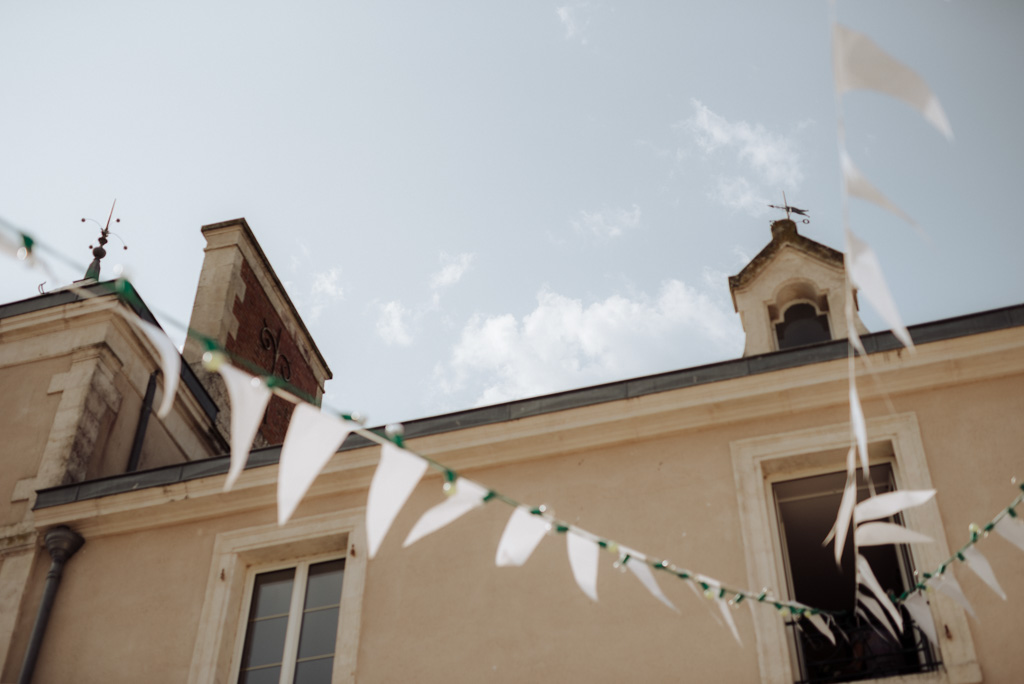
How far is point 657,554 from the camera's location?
568cm

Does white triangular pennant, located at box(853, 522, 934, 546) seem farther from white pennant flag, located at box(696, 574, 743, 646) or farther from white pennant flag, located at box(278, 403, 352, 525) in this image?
white pennant flag, located at box(278, 403, 352, 525)

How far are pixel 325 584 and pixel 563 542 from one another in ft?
A: 4.55

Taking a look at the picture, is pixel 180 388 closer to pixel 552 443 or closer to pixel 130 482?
pixel 130 482

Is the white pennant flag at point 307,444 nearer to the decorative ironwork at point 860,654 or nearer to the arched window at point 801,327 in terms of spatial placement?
the decorative ironwork at point 860,654

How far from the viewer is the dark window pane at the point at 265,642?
6.10 meters

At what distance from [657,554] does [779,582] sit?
61cm

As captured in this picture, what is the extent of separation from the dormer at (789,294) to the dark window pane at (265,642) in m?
3.31

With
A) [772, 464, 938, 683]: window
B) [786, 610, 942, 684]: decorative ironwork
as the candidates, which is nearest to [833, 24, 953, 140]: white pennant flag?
[772, 464, 938, 683]: window

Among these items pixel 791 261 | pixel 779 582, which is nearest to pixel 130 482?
pixel 779 582

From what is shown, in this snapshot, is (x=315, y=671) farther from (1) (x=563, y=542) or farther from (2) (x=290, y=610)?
(1) (x=563, y=542)

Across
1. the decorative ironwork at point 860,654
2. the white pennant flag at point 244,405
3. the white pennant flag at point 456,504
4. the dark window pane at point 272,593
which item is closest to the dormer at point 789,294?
the decorative ironwork at point 860,654

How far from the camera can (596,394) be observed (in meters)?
6.30

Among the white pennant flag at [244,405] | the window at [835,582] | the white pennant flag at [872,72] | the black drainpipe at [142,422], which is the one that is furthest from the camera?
the black drainpipe at [142,422]

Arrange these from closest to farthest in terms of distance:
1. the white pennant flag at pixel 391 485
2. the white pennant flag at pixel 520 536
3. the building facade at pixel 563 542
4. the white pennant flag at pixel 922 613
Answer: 1. the white pennant flag at pixel 391 485
2. the white pennant flag at pixel 520 536
3. the white pennant flag at pixel 922 613
4. the building facade at pixel 563 542
